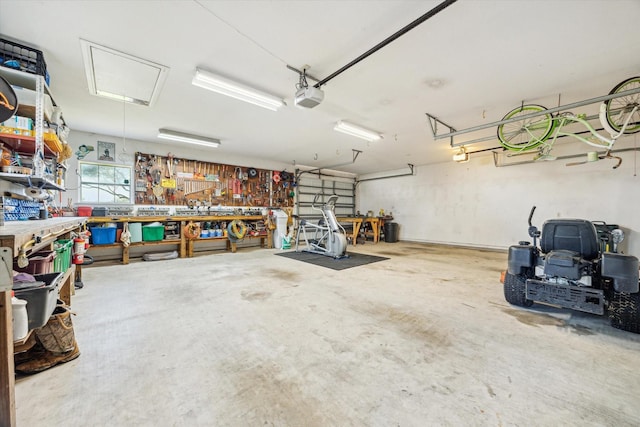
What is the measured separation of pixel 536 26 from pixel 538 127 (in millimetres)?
2271

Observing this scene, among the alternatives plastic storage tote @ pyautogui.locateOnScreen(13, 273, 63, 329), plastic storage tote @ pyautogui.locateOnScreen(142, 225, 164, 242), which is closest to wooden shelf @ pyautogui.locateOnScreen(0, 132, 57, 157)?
plastic storage tote @ pyautogui.locateOnScreen(13, 273, 63, 329)

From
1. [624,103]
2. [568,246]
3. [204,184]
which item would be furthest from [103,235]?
[624,103]

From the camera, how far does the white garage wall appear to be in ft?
17.3

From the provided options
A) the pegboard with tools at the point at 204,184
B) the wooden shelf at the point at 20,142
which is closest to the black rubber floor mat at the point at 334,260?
the pegboard with tools at the point at 204,184

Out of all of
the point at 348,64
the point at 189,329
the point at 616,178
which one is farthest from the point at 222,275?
the point at 616,178

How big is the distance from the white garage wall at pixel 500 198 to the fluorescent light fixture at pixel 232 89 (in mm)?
6765

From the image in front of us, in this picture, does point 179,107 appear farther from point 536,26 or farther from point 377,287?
point 536,26

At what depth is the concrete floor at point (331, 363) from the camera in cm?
129

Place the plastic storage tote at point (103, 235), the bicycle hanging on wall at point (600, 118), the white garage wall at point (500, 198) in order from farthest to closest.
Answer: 1. the white garage wall at point (500, 198)
2. the plastic storage tote at point (103, 235)
3. the bicycle hanging on wall at point (600, 118)

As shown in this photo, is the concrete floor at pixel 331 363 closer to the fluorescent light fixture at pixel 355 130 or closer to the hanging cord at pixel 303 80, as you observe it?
the hanging cord at pixel 303 80

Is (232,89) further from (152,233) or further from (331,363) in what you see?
(152,233)

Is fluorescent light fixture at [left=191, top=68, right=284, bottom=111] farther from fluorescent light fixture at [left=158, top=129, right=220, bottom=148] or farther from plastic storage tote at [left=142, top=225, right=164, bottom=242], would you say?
plastic storage tote at [left=142, top=225, right=164, bottom=242]

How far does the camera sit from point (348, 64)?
104 inches

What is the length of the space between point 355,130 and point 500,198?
5171mm
